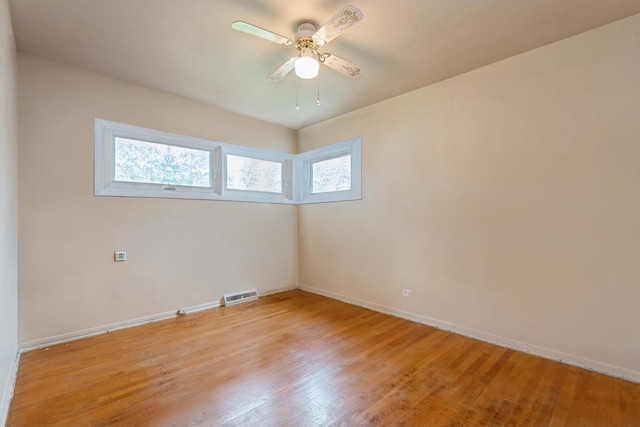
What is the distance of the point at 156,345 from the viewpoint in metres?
2.63

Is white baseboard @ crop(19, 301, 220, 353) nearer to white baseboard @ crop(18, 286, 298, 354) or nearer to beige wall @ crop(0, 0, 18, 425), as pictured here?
white baseboard @ crop(18, 286, 298, 354)

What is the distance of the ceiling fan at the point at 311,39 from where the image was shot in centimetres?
181

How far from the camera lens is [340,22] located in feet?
6.03

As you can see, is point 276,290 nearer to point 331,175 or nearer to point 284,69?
point 331,175

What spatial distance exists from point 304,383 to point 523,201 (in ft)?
7.92

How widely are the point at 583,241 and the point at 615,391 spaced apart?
1.05 m

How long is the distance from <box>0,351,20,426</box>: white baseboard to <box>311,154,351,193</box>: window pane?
11.9 ft

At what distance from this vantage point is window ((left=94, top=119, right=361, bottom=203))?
10.0 feet

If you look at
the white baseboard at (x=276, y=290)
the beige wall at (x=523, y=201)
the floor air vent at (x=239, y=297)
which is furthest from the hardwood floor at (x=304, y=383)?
the white baseboard at (x=276, y=290)

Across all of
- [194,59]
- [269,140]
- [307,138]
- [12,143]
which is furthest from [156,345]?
[307,138]

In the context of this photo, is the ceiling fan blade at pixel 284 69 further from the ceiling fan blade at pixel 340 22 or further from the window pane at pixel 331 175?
the window pane at pixel 331 175

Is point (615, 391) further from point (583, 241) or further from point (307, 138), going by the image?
point (307, 138)

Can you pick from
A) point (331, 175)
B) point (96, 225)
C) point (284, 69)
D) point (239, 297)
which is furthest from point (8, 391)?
point (331, 175)

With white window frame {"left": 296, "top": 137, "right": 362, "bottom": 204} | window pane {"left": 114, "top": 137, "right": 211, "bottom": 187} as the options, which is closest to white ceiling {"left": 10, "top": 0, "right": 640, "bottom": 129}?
window pane {"left": 114, "top": 137, "right": 211, "bottom": 187}
